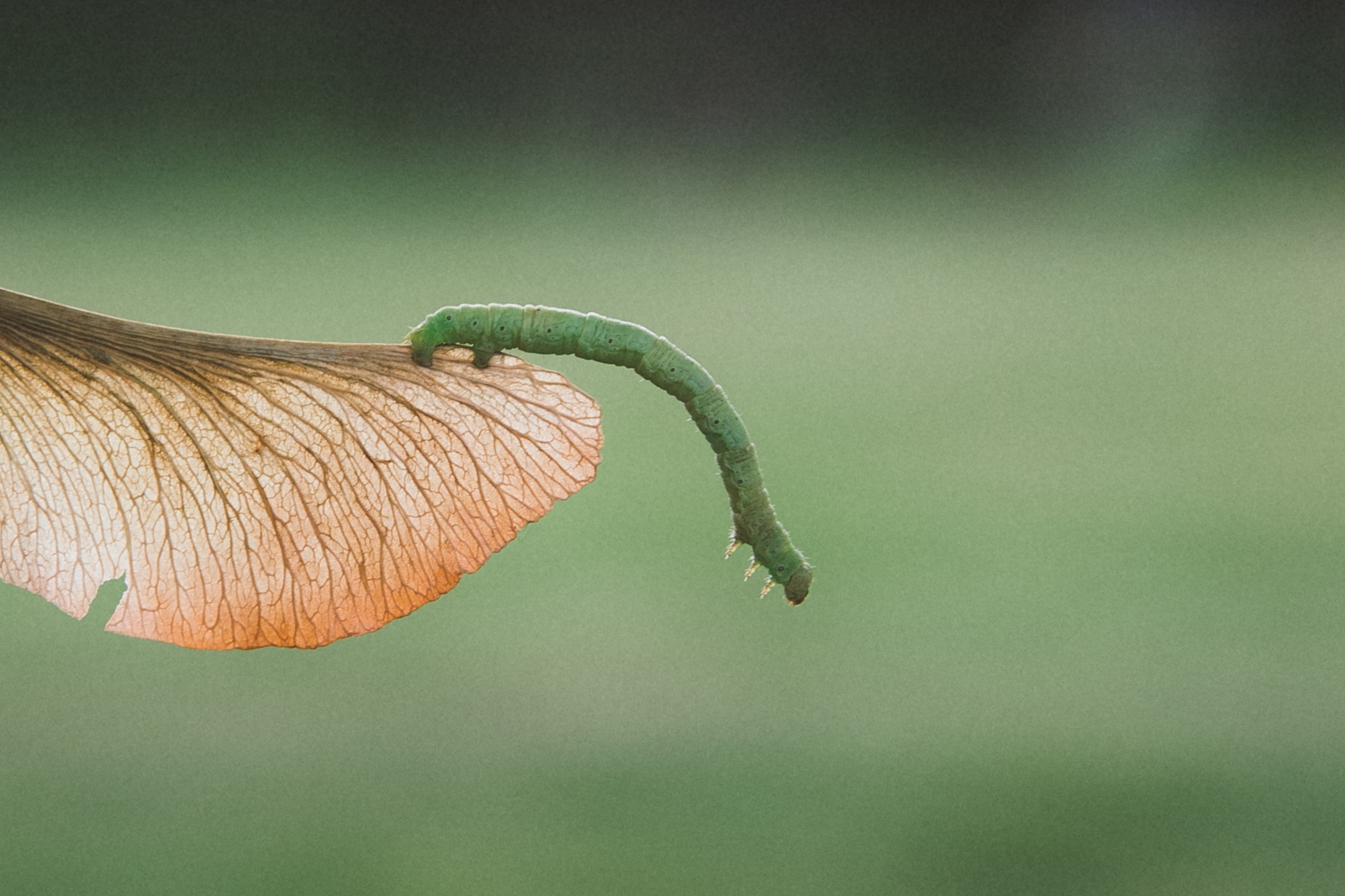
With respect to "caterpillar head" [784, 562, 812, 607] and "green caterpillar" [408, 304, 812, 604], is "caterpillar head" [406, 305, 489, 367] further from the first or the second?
"caterpillar head" [784, 562, 812, 607]

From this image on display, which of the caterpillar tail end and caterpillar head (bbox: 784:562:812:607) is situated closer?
the caterpillar tail end

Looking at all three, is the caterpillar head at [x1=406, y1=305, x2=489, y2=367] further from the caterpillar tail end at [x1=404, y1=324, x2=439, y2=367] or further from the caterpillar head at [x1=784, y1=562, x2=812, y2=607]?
the caterpillar head at [x1=784, y1=562, x2=812, y2=607]

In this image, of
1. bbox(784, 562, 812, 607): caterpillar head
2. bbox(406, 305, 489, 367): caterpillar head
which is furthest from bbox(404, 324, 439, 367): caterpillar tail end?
bbox(784, 562, 812, 607): caterpillar head

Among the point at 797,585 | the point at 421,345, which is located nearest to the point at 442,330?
the point at 421,345

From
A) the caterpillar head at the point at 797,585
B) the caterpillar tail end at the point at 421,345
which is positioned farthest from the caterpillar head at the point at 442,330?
the caterpillar head at the point at 797,585

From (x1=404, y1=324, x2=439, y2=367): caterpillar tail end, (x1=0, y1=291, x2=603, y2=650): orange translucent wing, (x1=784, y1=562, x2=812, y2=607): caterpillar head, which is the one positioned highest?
(x1=404, y1=324, x2=439, y2=367): caterpillar tail end

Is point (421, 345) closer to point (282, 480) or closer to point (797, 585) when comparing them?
point (282, 480)

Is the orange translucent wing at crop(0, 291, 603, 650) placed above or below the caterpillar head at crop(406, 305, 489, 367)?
below
